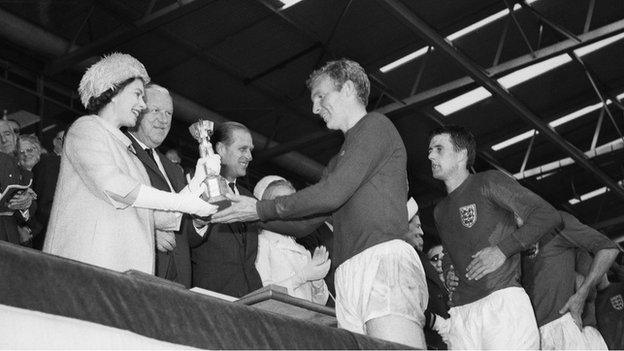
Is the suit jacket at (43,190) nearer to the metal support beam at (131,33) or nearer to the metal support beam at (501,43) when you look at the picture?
the metal support beam at (131,33)

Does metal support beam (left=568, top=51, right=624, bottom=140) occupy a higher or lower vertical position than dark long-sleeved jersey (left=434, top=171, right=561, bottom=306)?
higher

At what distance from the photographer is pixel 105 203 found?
2.68 m

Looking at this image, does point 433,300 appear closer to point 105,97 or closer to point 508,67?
point 105,97

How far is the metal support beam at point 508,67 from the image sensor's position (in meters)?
9.97

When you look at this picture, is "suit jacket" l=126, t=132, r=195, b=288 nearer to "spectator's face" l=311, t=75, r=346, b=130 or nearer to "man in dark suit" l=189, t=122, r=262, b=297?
"man in dark suit" l=189, t=122, r=262, b=297

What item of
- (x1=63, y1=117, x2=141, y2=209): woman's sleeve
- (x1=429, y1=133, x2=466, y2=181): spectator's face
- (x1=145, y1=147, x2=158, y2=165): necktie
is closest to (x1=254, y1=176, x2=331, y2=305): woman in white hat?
(x1=429, y1=133, x2=466, y2=181): spectator's face

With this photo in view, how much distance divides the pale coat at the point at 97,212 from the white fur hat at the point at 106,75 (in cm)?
21

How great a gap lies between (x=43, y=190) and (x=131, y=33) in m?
4.09

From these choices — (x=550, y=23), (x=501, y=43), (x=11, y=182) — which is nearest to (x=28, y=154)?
(x=11, y=182)

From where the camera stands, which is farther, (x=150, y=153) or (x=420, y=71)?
(x=420, y=71)

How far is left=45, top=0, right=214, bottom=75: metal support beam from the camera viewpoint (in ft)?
27.0

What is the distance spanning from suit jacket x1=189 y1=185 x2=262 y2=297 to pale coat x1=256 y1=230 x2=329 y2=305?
1.42ft

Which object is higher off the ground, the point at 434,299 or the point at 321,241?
the point at 321,241

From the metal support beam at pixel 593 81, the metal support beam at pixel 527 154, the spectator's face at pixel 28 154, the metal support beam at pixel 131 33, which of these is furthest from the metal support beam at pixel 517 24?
the spectator's face at pixel 28 154
